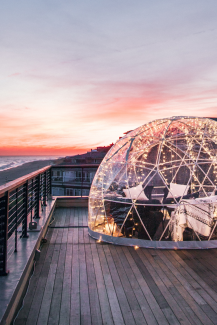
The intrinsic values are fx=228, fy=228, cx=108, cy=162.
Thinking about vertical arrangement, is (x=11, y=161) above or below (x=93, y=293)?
above

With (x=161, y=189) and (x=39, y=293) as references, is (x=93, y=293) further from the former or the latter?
(x=161, y=189)

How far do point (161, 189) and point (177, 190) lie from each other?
31 cm

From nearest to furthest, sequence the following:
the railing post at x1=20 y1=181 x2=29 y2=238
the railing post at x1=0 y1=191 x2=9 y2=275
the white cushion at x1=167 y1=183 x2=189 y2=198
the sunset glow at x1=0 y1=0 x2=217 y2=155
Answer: the railing post at x1=0 y1=191 x2=9 y2=275, the railing post at x1=20 y1=181 x2=29 y2=238, the white cushion at x1=167 y1=183 x2=189 y2=198, the sunset glow at x1=0 y1=0 x2=217 y2=155

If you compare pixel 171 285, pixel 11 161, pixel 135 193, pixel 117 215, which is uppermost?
pixel 11 161

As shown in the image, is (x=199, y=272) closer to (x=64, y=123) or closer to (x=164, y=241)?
(x=164, y=241)

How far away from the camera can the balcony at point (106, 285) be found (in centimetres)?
229

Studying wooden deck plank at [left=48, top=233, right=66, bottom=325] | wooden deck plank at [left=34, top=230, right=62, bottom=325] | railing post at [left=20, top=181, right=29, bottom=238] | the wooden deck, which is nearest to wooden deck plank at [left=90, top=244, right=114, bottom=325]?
the wooden deck

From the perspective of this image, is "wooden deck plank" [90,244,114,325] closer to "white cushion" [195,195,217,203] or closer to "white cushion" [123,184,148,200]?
"white cushion" [123,184,148,200]

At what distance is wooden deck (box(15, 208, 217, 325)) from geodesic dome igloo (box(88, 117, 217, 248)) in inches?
11.8

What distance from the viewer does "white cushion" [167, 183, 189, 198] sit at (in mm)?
4246

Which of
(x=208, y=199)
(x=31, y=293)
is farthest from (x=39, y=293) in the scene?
(x=208, y=199)

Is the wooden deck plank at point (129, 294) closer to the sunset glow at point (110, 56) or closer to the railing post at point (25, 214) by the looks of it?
the railing post at point (25, 214)

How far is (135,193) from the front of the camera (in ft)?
14.3

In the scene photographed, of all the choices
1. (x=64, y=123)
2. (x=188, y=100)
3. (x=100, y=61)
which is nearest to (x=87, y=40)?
(x=100, y=61)
